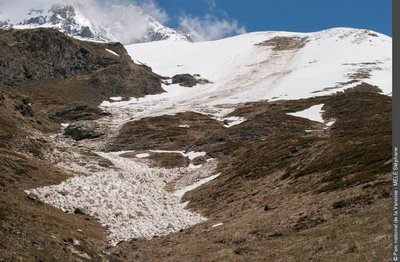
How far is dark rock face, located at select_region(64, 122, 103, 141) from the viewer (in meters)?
107

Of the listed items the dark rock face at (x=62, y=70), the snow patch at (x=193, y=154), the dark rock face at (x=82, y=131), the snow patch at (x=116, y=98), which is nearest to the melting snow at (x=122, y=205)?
the snow patch at (x=193, y=154)

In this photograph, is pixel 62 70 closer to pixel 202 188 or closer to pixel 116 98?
pixel 116 98

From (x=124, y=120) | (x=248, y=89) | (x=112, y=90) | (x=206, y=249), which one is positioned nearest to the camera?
(x=206, y=249)

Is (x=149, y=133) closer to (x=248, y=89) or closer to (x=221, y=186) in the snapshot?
(x=221, y=186)

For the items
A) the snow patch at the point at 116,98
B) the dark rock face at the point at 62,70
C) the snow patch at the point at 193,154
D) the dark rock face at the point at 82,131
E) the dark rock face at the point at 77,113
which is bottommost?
the snow patch at the point at 193,154

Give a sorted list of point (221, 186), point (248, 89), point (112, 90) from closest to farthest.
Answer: point (221, 186)
point (112, 90)
point (248, 89)

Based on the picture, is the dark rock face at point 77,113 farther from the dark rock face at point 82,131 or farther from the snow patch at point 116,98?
the dark rock face at point 82,131

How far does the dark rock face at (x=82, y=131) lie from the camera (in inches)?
4208

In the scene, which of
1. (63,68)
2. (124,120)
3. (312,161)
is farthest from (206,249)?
(63,68)

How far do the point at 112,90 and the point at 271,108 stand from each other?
212 ft

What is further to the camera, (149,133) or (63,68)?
(63,68)

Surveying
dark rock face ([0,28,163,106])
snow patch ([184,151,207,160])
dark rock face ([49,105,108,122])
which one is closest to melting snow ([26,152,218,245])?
snow patch ([184,151,207,160])

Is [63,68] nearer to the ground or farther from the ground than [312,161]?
farther from the ground

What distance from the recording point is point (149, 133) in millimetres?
106438
